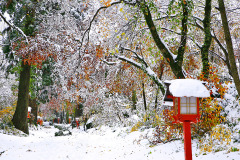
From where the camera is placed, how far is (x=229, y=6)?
1191cm

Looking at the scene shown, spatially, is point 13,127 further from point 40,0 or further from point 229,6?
point 229,6

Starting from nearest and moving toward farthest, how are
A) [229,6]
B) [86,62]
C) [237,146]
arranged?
[237,146] → [229,6] → [86,62]

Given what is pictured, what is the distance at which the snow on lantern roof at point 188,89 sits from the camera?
440 centimetres

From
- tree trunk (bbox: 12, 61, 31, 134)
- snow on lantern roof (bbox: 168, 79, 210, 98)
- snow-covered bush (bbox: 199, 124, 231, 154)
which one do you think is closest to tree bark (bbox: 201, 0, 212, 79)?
snow-covered bush (bbox: 199, 124, 231, 154)

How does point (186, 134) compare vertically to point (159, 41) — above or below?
below

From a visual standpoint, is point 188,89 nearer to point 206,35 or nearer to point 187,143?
point 187,143

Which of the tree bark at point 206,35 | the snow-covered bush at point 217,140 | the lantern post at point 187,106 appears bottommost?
the snow-covered bush at point 217,140

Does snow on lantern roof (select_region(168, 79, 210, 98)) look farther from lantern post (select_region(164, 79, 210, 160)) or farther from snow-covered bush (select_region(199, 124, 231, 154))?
snow-covered bush (select_region(199, 124, 231, 154))

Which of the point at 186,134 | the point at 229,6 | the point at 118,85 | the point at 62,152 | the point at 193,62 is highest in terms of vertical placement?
the point at 229,6

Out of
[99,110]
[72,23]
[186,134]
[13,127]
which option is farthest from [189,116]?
[99,110]

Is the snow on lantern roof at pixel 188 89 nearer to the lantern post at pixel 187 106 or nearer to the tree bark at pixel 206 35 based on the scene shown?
the lantern post at pixel 187 106

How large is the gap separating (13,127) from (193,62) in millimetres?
10935

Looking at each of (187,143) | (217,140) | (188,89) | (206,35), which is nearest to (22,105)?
(206,35)

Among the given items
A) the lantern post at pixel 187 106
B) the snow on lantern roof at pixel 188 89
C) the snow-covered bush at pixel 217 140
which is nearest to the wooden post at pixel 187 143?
the lantern post at pixel 187 106
